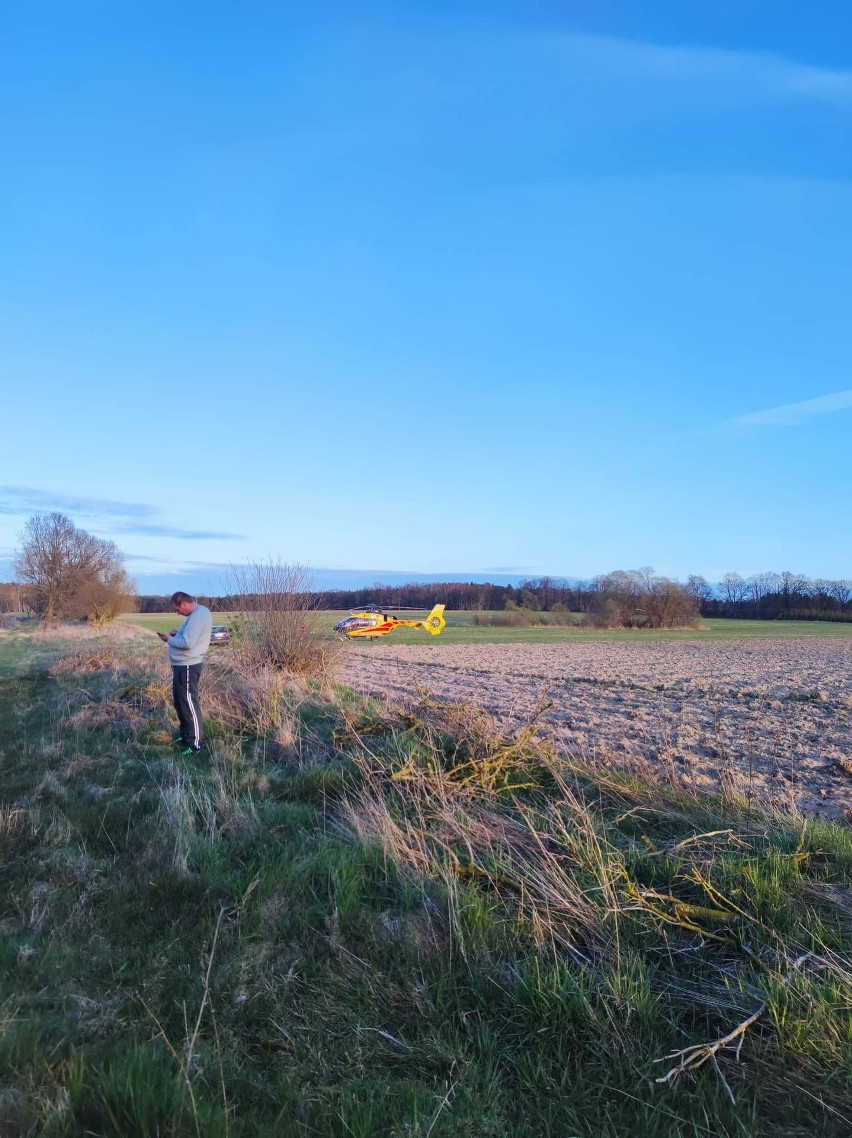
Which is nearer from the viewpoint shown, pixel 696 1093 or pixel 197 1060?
pixel 696 1093

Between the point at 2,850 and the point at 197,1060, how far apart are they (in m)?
3.09

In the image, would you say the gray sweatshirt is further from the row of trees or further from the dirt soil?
the row of trees

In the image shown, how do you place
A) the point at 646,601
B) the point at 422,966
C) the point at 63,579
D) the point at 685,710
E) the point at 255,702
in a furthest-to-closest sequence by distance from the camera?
the point at 646,601, the point at 63,579, the point at 685,710, the point at 255,702, the point at 422,966

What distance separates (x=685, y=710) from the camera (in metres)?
15.3

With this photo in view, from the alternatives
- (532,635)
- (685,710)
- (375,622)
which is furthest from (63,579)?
A: (685,710)

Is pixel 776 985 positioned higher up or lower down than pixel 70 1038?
higher up

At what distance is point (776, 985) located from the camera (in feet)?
10.0

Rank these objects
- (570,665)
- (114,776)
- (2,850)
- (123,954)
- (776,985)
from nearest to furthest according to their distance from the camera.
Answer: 1. (776,985)
2. (123,954)
3. (2,850)
4. (114,776)
5. (570,665)

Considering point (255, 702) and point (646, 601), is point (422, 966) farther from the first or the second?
point (646, 601)

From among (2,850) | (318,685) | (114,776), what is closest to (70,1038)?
(2,850)

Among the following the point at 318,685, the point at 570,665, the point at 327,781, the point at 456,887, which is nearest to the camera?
the point at 456,887

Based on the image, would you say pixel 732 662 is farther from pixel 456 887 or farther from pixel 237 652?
pixel 456 887

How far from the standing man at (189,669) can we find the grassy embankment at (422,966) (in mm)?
2447

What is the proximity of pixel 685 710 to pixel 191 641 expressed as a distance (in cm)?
1049
